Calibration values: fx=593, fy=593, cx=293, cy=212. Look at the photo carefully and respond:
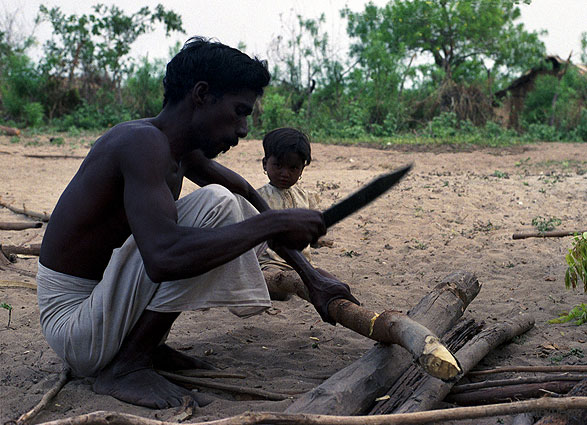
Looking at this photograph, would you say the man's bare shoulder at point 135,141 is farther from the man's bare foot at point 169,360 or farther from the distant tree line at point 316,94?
the distant tree line at point 316,94

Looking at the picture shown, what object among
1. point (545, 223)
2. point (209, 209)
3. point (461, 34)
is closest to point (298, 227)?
point (209, 209)

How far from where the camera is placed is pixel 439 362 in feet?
6.52

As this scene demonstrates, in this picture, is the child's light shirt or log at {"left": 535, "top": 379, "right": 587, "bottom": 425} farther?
the child's light shirt

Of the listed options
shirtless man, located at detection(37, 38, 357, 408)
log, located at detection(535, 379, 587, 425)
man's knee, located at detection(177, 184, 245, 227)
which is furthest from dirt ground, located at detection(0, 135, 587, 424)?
log, located at detection(535, 379, 587, 425)

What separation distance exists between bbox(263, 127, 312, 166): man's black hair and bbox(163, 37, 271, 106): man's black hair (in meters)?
1.41

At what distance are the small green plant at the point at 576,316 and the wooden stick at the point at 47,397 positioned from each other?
2.51m

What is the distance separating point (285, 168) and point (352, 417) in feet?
7.90

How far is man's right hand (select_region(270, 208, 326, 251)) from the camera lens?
7.18 ft

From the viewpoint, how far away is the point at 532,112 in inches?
671

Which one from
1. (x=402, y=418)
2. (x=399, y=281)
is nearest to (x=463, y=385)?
(x=402, y=418)

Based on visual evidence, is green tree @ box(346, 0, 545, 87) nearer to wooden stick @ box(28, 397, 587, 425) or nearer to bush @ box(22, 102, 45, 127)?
bush @ box(22, 102, 45, 127)

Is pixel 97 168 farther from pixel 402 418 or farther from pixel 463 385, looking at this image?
pixel 463 385

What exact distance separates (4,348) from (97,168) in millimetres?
1274

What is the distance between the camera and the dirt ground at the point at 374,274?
265 cm
